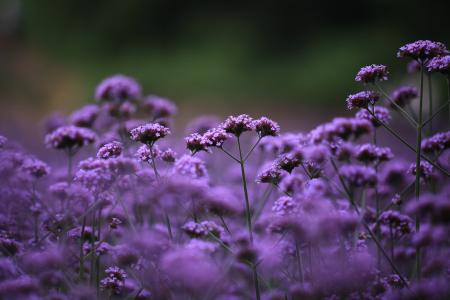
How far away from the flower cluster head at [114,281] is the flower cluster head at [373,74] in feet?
5.49

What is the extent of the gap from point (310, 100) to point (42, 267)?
495 inches

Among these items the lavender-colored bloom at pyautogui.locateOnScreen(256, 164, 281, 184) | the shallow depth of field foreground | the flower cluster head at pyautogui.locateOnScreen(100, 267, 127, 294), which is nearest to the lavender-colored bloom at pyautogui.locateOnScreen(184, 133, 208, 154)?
the shallow depth of field foreground

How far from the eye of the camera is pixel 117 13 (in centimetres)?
1505

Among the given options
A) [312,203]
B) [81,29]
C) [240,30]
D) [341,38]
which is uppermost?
[81,29]

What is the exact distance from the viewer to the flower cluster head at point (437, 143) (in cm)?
257

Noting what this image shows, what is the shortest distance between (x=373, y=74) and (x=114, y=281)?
179 centimetres

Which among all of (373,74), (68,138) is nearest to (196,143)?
(68,138)

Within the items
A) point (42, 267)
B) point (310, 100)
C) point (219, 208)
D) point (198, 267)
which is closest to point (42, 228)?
point (42, 267)

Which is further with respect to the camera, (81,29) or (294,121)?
(81,29)

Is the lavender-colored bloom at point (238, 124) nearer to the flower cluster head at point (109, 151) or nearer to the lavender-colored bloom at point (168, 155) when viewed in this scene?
the lavender-colored bloom at point (168, 155)

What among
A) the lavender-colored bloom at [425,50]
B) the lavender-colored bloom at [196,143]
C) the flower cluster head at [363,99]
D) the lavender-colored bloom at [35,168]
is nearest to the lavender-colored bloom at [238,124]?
the lavender-colored bloom at [196,143]

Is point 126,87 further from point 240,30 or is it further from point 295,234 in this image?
point 240,30

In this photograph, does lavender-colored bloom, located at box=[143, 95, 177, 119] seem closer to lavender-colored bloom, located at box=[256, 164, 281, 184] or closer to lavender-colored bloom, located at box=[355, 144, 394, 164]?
lavender-colored bloom, located at box=[256, 164, 281, 184]

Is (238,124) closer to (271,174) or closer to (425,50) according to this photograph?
(271,174)
